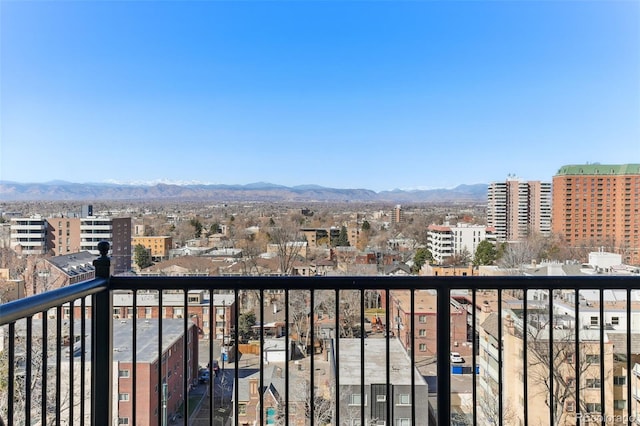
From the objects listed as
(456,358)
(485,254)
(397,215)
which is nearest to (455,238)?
(485,254)

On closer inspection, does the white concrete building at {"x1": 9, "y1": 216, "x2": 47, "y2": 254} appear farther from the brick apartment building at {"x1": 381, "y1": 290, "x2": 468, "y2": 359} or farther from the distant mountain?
the brick apartment building at {"x1": 381, "y1": 290, "x2": 468, "y2": 359}

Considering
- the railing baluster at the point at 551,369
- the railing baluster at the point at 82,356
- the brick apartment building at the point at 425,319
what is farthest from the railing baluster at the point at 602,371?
the railing baluster at the point at 82,356

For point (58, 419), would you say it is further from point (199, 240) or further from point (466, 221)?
point (466, 221)

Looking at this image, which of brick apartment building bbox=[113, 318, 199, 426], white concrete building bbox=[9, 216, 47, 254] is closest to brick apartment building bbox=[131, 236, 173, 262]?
white concrete building bbox=[9, 216, 47, 254]

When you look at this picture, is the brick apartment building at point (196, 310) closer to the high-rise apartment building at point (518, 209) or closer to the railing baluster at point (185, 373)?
the railing baluster at point (185, 373)

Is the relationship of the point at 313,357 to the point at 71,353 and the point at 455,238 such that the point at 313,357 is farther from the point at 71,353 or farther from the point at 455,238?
the point at 455,238
